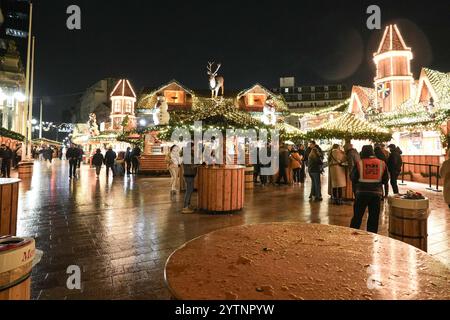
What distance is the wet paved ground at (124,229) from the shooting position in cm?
325

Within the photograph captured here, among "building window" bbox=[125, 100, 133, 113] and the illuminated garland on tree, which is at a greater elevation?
"building window" bbox=[125, 100, 133, 113]

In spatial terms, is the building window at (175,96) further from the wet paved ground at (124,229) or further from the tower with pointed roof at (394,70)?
the wet paved ground at (124,229)

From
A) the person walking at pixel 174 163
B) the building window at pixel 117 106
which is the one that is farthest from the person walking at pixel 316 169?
the building window at pixel 117 106

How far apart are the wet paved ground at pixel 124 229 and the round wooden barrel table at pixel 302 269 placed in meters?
1.34

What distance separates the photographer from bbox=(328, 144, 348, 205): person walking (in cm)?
801

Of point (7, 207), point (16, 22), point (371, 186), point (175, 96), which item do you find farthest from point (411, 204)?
point (16, 22)

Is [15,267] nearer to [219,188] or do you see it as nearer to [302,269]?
[302,269]

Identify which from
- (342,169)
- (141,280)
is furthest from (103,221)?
(342,169)

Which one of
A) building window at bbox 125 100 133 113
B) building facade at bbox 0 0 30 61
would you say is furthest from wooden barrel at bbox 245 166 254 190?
building facade at bbox 0 0 30 61

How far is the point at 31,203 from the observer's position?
798 centimetres

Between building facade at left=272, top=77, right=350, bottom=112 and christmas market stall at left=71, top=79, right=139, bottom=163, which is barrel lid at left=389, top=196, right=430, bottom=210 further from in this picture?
building facade at left=272, top=77, right=350, bottom=112

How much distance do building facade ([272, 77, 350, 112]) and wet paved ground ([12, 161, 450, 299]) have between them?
6866 cm

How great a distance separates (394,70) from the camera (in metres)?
19.3

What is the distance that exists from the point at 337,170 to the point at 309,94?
74.0 metres
